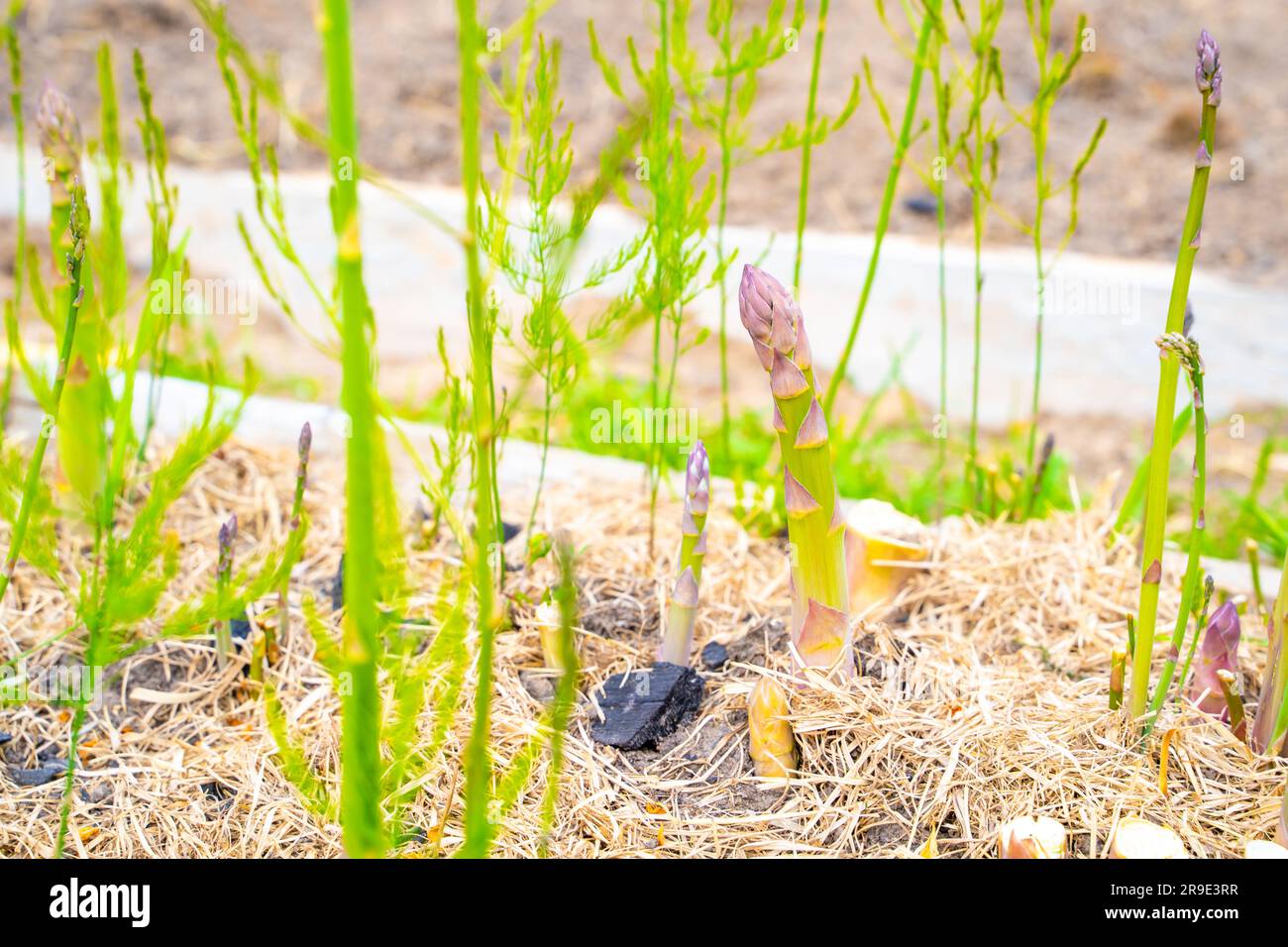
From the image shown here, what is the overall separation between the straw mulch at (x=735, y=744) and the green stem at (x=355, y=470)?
0.34 m

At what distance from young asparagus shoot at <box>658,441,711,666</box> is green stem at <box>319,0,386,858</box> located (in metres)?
0.54

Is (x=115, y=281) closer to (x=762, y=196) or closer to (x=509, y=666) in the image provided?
(x=509, y=666)

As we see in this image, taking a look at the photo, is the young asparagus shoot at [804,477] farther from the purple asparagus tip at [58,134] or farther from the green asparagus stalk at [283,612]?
the purple asparagus tip at [58,134]

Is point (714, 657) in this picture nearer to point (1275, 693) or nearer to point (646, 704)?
point (646, 704)

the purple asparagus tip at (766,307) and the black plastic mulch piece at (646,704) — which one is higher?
the purple asparagus tip at (766,307)

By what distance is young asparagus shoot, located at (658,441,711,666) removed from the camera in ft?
4.23

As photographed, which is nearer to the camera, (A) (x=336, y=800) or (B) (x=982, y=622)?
(A) (x=336, y=800)

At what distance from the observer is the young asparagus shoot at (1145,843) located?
1.11 m

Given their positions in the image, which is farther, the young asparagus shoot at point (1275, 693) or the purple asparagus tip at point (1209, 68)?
the young asparagus shoot at point (1275, 693)

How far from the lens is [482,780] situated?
0.84 meters

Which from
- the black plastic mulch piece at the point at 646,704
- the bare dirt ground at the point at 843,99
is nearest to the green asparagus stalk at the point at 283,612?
the black plastic mulch piece at the point at 646,704

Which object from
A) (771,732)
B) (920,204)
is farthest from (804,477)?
(920,204)
